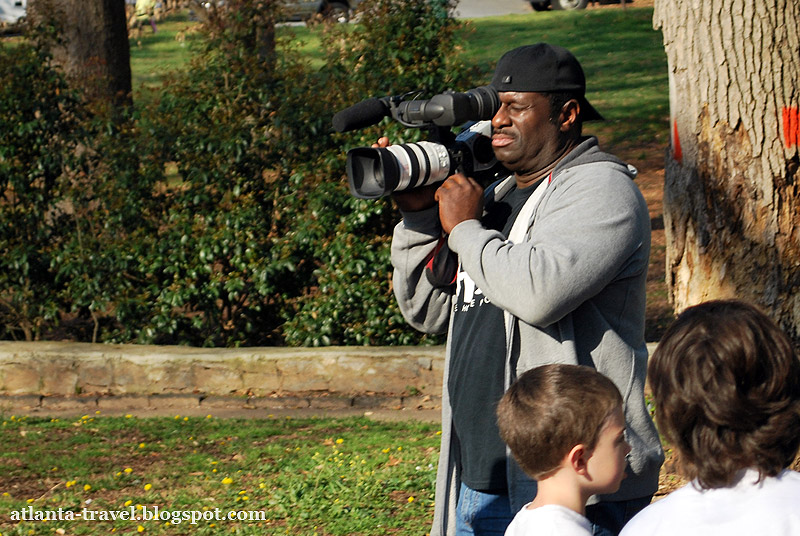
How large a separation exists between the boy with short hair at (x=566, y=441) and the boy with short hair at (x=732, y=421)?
281 mm

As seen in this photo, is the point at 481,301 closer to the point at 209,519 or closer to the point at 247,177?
the point at 209,519

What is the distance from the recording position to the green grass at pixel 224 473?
14.8ft

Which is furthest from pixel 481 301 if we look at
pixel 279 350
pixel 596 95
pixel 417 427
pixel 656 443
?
pixel 596 95

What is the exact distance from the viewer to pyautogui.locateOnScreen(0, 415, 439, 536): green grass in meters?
4.50

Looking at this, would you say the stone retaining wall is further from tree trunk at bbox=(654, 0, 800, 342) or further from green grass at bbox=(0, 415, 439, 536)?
tree trunk at bbox=(654, 0, 800, 342)

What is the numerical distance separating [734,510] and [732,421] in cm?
15

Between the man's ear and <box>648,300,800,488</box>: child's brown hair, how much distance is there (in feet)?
2.94

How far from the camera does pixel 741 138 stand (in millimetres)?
4219

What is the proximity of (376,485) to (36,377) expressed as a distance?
3.15 m

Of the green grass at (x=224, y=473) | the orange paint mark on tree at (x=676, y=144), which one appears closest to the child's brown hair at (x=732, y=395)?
the green grass at (x=224, y=473)

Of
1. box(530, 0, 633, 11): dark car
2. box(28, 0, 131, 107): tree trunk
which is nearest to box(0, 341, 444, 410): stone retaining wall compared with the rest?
box(28, 0, 131, 107): tree trunk

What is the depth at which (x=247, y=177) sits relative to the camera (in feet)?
23.2

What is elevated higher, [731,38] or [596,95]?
[731,38]

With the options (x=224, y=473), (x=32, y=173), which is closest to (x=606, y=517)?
(x=224, y=473)
